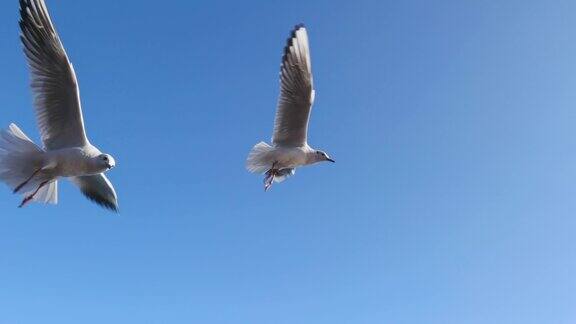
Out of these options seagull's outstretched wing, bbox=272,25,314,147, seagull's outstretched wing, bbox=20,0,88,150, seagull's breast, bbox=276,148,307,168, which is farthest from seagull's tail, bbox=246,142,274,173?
seagull's outstretched wing, bbox=20,0,88,150

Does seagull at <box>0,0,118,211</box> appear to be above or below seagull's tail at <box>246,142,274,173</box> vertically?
below

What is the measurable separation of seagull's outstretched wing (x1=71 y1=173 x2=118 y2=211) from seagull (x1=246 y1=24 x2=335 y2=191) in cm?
241

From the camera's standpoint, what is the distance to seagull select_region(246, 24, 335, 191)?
1245 centimetres

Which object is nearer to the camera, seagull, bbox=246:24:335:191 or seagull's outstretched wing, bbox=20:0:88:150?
seagull's outstretched wing, bbox=20:0:88:150

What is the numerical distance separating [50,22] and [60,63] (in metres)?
0.55

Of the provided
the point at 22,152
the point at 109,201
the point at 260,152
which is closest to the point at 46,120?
the point at 22,152

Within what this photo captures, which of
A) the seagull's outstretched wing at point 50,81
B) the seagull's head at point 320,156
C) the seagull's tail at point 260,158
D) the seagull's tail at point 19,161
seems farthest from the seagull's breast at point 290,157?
the seagull's tail at point 19,161

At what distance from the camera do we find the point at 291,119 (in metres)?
12.7

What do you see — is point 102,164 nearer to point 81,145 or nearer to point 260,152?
point 81,145

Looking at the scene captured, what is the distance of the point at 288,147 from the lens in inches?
511

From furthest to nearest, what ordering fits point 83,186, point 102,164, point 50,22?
point 83,186
point 102,164
point 50,22

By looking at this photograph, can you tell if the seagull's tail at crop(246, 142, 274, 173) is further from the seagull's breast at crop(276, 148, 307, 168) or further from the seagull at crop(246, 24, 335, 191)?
the seagull's breast at crop(276, 148, 307, 168)

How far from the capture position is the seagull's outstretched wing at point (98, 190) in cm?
1216

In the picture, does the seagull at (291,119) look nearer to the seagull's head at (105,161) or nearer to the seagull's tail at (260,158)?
the seagull's tail at (260,158)
